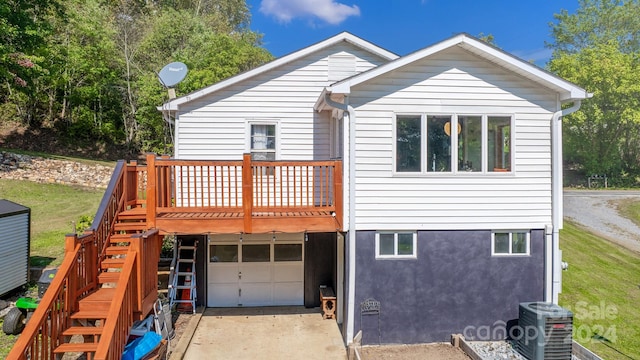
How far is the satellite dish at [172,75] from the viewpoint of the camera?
30.4 feet

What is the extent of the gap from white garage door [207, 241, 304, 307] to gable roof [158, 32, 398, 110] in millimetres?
3691

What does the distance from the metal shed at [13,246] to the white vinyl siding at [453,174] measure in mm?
8240

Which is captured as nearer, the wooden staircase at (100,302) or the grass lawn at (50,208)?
the wooden staircase at (100,302)

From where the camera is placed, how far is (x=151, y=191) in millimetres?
6867

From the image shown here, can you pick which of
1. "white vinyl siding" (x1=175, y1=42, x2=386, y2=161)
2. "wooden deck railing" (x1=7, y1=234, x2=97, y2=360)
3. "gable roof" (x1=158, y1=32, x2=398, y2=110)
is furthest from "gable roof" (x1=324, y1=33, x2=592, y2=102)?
"wooden deck railing" (x1=7, y1=234, x2=97, y2=360)

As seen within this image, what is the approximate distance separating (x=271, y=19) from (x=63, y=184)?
26209 millimetres

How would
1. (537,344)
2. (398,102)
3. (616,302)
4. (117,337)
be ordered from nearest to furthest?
(117,337) < (537,344) < (398,102) < (616,302)

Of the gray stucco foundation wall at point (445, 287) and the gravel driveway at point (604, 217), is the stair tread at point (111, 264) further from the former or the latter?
the gravel driveway at point (604, 217)

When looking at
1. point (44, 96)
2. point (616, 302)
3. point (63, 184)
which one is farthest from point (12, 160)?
point (616, 302)

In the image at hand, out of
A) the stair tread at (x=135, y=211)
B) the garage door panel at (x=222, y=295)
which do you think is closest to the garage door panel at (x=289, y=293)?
the garage door panel at (x=222, y=295)

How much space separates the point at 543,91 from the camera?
7.44 meters

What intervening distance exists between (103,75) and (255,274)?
846 inches

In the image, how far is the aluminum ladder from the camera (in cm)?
910

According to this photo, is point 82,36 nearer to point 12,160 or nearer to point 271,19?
point 12,160
